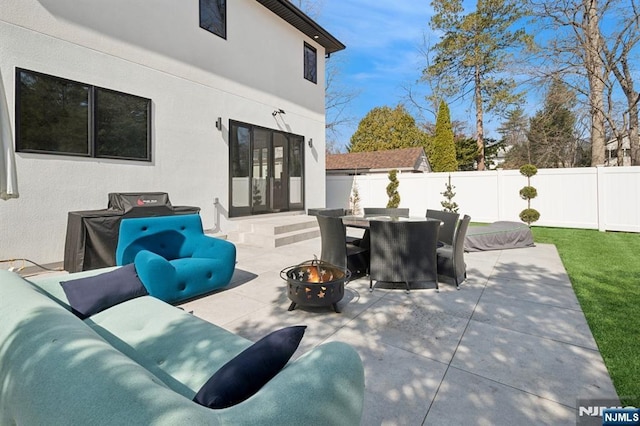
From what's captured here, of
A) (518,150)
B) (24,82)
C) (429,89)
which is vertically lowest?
(24,82)

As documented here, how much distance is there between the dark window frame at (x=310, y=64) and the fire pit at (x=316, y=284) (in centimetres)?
881

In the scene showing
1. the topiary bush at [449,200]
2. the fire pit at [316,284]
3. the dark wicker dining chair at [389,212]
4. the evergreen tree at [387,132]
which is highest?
the evergreen tree at [387,132]

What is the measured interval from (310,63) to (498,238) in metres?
8.38

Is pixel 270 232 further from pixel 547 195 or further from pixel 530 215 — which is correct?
pixel 547 195

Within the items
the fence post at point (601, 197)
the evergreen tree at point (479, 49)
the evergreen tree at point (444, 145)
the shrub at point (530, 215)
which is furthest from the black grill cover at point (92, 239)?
the evergreen tree at point (479, 49)

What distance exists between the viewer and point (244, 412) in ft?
3.09

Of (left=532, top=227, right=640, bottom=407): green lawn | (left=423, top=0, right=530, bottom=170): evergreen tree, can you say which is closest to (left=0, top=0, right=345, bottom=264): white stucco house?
(left=532, top=227, right=640, bottom=407): green lawn

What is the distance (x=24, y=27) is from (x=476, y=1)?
1973 centimetres

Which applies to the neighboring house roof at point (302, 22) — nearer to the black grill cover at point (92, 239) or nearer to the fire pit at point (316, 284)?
the black grill cover at point (92, 239)

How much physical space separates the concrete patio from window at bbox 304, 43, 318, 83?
8195 millimetres

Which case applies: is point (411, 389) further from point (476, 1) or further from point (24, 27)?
point (476, 1)

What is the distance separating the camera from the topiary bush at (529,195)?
10352 mm

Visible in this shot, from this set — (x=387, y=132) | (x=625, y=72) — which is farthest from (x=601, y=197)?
(x=387, y=132)

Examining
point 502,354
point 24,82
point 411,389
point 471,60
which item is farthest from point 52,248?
point 471,60
